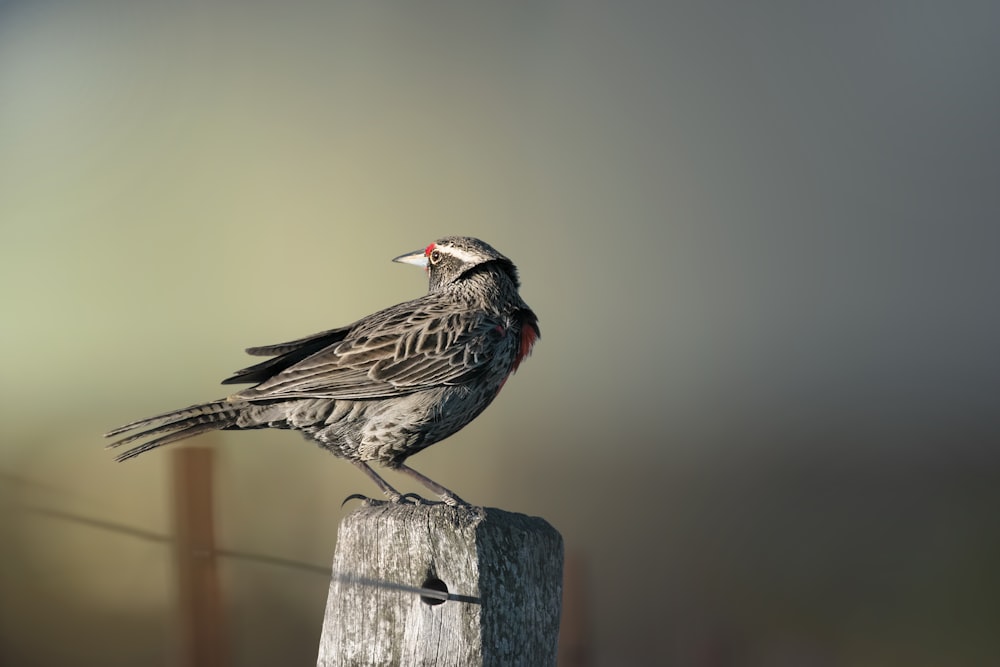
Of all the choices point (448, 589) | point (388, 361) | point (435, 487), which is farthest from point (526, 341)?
point (448, 589)

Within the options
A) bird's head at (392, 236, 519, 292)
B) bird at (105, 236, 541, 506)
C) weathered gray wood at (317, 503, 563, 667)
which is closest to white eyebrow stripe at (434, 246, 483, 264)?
bird's head at (392, 236, 519, 292)

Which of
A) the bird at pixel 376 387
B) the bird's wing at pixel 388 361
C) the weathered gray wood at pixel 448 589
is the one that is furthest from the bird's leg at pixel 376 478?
the weathered gray wood at pixel 448 589

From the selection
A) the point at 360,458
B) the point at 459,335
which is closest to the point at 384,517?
the point at 360,458

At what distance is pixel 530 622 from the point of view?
7.64ft

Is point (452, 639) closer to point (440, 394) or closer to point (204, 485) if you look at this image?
point (440, 394)

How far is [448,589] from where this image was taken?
226 cm

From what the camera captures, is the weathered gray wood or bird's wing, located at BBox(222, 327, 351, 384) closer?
the weathered gray wood

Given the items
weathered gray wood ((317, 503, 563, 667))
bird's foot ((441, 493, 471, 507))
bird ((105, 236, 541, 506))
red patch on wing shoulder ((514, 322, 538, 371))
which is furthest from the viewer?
red patch on wing shoulder ((514, 322, 538, 371))

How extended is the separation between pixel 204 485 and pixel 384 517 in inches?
106

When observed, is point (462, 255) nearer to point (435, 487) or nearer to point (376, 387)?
point (376, 387)

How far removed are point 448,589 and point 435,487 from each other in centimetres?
55

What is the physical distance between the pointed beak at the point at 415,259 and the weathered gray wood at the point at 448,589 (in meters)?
1.38

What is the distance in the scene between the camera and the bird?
301cm

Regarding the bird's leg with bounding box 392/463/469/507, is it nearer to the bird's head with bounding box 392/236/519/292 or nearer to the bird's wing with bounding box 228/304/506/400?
the bird's wing with bounding box 228/304/506/400
